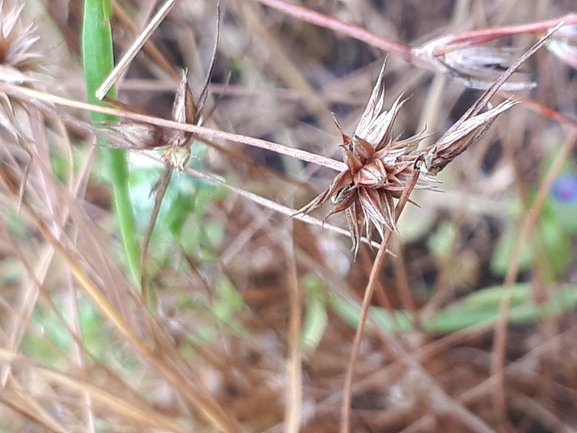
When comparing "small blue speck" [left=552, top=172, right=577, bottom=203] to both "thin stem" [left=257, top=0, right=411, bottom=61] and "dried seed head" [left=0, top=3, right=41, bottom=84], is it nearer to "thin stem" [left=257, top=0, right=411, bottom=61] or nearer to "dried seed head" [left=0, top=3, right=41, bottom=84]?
"thin stem" [left=257, top=0, right=411, bottom=61]

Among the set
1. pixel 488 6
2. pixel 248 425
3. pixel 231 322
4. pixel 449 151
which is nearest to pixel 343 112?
pixel 488 6

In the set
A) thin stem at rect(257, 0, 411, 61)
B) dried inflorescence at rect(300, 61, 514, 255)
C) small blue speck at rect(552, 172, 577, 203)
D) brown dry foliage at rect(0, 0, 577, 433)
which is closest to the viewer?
dried inflorescence at rect(300, 61, 514, 255)

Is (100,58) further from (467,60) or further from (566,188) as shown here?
(566,188)

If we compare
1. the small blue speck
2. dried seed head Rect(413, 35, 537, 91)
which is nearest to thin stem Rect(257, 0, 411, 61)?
dried seed head Rect(413, 35, 537, 91)

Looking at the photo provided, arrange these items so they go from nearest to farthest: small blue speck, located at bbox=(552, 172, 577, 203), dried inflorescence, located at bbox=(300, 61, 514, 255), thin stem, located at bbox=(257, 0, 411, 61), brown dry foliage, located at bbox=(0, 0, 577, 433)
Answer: dried inflorescence, located at bbox=(300, 61, 514, 255)
thin stem, located at bbox=(257, 0, 411, 61)
brown dry foliage, located at bbox=(0, 0, 577, 433)
small blue speck, located at bbox=(552, 172, 577, 203)

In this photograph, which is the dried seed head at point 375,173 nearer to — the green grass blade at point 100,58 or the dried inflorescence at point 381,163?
the dried inflorescence at point 381,163

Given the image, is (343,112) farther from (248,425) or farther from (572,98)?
(248,425)
